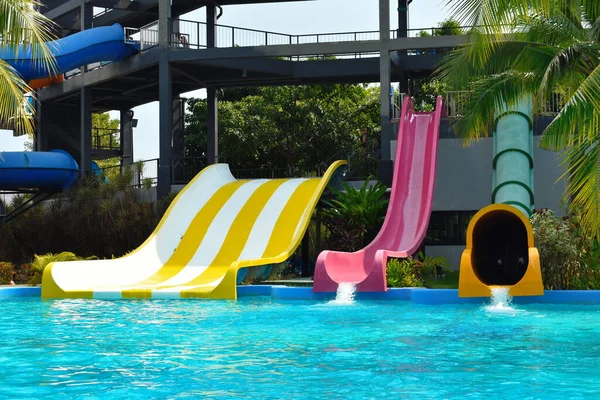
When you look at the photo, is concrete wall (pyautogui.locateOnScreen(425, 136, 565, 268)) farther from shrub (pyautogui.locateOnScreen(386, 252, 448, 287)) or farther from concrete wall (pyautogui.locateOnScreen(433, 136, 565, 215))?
shrub (pyautogui.locateOnScreen(386, 252, 448, 287))

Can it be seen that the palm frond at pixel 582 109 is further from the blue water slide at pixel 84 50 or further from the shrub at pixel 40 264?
the blue water slide at pixel 84 50

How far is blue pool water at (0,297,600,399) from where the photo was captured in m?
7.32

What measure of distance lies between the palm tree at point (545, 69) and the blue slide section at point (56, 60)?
1156 centimetres

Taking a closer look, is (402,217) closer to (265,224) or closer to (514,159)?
(514,159)

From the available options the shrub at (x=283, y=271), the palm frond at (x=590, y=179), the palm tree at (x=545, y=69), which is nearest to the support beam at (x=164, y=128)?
the shrub at (x=283, y=271)

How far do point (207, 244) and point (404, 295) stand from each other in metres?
5.30

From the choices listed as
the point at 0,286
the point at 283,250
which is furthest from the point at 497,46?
the point at 0,286

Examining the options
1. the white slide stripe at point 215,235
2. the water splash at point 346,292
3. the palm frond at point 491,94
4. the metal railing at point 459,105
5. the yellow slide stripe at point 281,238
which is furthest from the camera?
the metal railing at point 459,105

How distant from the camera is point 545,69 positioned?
13.4 m

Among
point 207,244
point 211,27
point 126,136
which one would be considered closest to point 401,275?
point 207,244

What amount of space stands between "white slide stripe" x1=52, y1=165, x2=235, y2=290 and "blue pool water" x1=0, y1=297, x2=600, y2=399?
255 centimetres

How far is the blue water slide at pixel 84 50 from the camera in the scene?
957 inches

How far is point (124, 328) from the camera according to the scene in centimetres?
1146

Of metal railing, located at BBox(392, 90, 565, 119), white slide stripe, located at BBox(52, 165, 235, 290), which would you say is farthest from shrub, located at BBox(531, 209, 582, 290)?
white slide stripe, located at BBox(52, 165, 235, 290)
